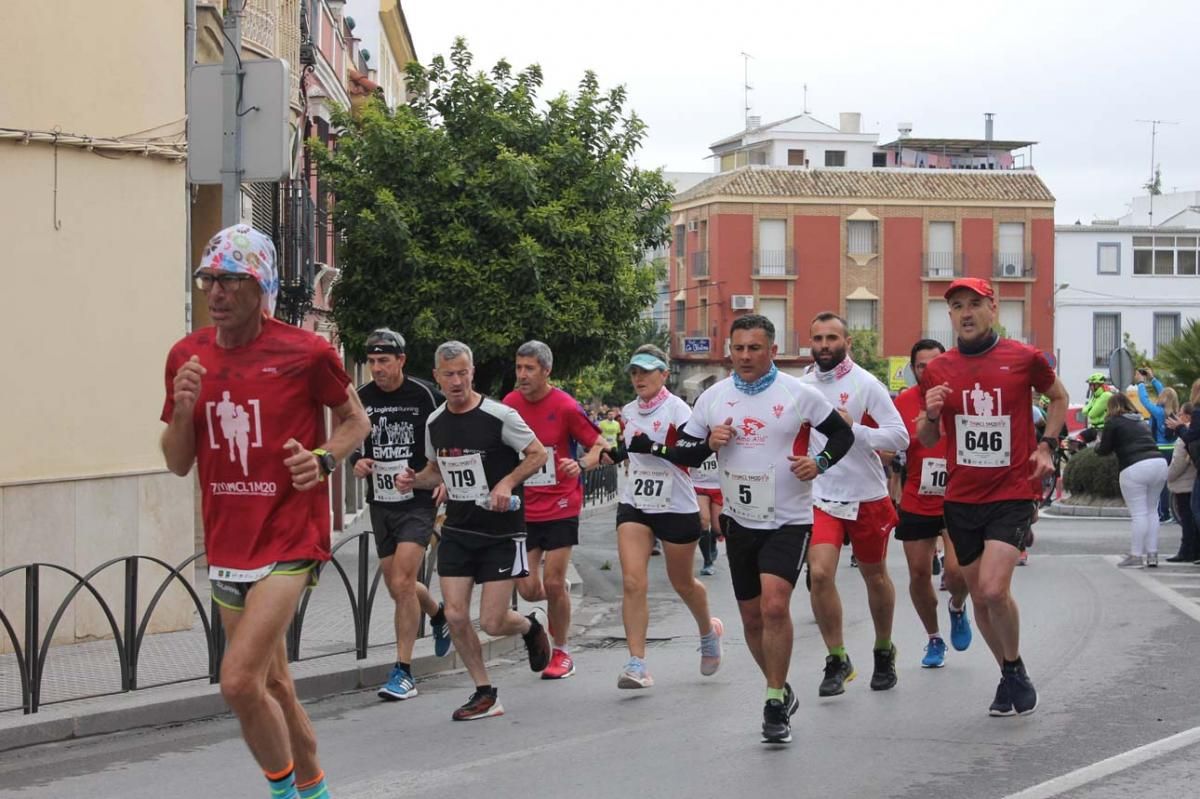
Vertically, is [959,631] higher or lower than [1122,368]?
lower

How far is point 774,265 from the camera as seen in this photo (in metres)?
75.9

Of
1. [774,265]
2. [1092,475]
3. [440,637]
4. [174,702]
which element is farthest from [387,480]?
[774,265]

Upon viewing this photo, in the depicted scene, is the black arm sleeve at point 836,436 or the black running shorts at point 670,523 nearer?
the black arm sleeve at point 836,436

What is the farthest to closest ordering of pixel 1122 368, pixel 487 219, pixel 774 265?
pixel 774 265, pixel 1122 368, pixel 487 219

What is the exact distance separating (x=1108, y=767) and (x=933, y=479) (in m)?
3.19

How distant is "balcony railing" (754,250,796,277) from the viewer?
75.8m

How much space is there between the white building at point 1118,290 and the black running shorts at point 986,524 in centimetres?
6917

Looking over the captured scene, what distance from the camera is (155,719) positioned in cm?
962

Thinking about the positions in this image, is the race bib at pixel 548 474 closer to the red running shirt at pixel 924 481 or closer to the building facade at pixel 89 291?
the red running shirt at pixel 924 481

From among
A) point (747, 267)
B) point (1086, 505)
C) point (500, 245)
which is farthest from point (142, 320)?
point (747, 267)

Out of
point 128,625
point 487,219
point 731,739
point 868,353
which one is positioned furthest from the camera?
point 868,353

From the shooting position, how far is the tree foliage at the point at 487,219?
21.6 meters

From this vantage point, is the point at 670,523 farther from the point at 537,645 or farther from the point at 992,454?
the point at 992,454

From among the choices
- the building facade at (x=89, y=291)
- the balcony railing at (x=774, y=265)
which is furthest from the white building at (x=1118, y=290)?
the building facade at (x=89, y=291)
